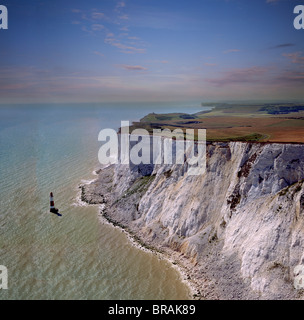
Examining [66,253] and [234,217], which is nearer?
[234,217]

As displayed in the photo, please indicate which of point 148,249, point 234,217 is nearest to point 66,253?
point 148,249

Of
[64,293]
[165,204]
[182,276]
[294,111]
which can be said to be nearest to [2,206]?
[64,293]

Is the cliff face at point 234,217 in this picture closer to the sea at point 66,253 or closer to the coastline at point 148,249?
the coastline at point 148,249

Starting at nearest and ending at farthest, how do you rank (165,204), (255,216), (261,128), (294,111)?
(255,216), (165,204), (261,128), (294,111)

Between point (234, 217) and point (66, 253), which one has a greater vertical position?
point (234, 217)

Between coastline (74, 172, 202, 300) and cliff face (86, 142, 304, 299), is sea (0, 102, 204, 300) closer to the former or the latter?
coastline (74, 172, 202, 300)

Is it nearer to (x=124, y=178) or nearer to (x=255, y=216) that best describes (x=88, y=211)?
(x=124, y=178)

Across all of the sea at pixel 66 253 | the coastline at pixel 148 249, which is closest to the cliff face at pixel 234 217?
the coastline at pixel 148 249

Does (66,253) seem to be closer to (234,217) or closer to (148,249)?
(148,249)
